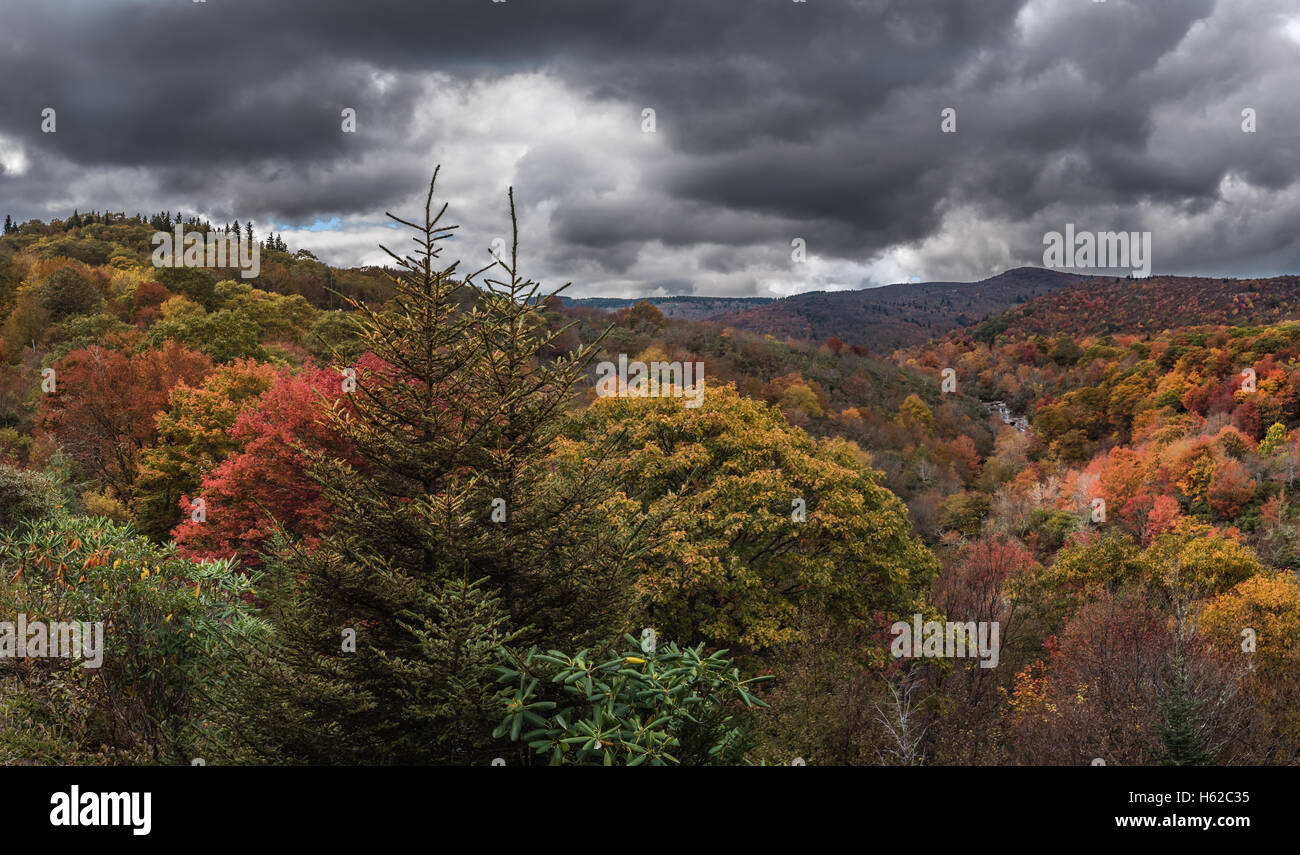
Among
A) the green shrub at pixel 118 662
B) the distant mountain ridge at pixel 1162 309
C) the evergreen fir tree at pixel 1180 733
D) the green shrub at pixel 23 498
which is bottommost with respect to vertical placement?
the evergreen fir tree at pixel 1180 733

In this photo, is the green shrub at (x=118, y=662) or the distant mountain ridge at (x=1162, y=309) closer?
the green shrub at (x=118, y=662)

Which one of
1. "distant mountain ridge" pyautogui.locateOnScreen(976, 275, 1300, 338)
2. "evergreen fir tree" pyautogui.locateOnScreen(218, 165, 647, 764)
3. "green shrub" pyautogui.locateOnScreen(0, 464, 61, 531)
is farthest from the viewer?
"distant mountain ridge" pyautogui.locateOnScreen(976, 275, 1300, 338)

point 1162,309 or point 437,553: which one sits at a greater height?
point 1162,309

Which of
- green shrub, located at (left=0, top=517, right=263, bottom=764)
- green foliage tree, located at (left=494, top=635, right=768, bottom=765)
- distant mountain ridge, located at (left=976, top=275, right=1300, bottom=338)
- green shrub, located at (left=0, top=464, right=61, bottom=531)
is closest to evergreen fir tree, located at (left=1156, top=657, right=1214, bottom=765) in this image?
green foliage tree, located at (left=494, top=635, right=768, bottom=765)

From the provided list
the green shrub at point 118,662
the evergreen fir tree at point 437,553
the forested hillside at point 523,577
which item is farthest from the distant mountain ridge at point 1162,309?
the green shrub at point 118,662

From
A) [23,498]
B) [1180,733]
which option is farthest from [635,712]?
[23,498]

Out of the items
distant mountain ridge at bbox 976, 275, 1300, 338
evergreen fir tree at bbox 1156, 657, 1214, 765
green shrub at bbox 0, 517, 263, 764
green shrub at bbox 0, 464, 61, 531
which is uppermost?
distant mountain ridge at bbox 976, 275, 1300, 338

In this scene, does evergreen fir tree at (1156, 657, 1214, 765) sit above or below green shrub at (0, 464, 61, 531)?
below

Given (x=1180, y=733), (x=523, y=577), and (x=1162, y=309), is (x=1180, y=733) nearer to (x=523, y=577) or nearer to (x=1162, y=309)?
(x=523, y=577)

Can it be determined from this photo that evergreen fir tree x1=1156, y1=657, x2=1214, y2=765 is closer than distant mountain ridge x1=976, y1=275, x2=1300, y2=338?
Yes

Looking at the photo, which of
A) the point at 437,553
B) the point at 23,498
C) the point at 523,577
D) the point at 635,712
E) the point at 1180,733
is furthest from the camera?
the point at 23,498

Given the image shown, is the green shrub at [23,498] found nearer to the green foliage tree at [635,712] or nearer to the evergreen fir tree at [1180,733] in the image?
the green foliage tree at [635,712]

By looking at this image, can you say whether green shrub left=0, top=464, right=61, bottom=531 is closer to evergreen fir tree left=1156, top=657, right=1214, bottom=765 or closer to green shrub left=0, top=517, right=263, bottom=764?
green shrub left=0, top=517, right=263, bottom=764
